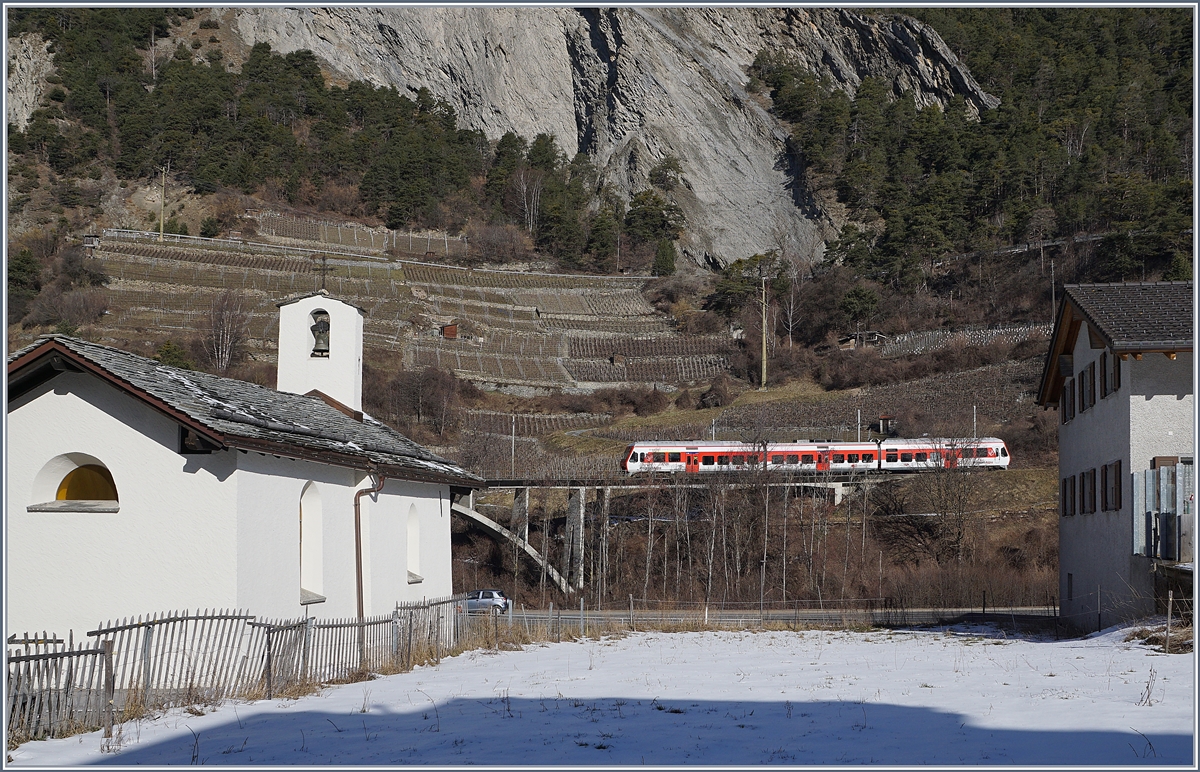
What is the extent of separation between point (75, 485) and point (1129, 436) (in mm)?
18454

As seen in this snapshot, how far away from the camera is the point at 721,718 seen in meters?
10.6

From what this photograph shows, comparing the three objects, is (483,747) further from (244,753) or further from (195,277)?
(195,277)

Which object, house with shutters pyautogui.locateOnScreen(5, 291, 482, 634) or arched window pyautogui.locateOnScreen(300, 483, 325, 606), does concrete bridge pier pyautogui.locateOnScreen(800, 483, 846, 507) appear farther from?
house with shutters pyautogui.locateOnScreen(5, 291, 482, 634)

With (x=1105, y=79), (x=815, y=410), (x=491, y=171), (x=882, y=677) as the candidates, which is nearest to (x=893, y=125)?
(x=1105, y=79)

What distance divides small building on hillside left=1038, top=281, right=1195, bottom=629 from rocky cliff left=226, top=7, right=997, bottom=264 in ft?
327

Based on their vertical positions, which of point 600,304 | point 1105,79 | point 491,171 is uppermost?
point 1105,79

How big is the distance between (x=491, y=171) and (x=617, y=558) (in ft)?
310


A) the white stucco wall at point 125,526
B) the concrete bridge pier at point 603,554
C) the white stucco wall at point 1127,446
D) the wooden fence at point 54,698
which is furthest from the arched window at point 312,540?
the concrete bridge pier at point 603,554

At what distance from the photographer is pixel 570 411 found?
74.3m

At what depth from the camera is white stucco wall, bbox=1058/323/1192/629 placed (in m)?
19.9

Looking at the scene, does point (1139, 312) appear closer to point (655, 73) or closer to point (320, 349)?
point (320, 349)

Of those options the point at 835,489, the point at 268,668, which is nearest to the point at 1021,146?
the point at 835,489

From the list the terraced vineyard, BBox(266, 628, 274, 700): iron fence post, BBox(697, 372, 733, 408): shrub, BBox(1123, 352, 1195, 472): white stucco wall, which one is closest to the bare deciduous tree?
the terraced vineyard

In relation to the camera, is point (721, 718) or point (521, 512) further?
point (521, 512)
